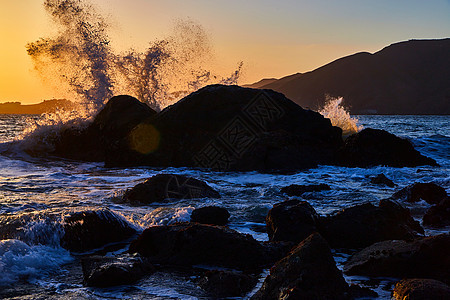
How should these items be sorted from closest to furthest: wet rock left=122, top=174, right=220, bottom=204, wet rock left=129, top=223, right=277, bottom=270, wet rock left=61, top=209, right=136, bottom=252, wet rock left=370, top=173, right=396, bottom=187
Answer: wet rock left=129, top=223, right=277, bottom=270 → wet rock left=61, top=209, right=136, bottom=252 → wet rock left=122, top=174, right=220, bottom=204 → wet rock left=370, top=173, right=396, bottom=187

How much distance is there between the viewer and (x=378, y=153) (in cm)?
1278

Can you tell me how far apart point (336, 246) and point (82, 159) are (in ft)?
46.5

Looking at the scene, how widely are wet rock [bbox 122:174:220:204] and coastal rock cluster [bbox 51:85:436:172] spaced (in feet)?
Result: 13.4

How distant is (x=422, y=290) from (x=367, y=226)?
2.08 m

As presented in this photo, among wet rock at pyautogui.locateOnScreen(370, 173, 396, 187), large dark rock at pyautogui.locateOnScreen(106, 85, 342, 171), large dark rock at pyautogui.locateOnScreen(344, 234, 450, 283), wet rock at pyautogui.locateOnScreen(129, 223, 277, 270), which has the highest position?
large dark rock at pyautogui.locateOnScreen(106, 85, 342, 171)

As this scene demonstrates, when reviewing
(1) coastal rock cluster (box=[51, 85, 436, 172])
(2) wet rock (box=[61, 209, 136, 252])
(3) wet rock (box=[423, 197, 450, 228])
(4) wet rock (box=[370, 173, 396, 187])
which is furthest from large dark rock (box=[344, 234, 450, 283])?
(1) coastal rock cluster (box=[51, 85, 436, 172])

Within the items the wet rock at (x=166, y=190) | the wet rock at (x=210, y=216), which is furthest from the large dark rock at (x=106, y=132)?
the wet rock at (x=210, y=216)

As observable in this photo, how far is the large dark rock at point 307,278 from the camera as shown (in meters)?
2.99

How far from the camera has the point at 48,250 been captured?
14.7 ft

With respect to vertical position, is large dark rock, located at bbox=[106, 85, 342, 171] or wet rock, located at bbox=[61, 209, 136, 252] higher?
large dark rock, located at bbox=[106, 85, 342, 171]

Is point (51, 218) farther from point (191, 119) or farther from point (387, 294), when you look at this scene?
point (191, 119)

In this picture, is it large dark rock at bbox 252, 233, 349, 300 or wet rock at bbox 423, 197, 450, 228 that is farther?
wet rock at bbox 423, 197, 450, 228

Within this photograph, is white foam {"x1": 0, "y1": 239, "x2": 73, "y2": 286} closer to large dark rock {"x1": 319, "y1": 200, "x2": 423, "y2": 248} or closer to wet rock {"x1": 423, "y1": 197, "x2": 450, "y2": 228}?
large dark rock {"x1": 319, "y1": 200, "x2": 423, "y2": 248}

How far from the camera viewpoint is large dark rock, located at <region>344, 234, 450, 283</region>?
3.65m
